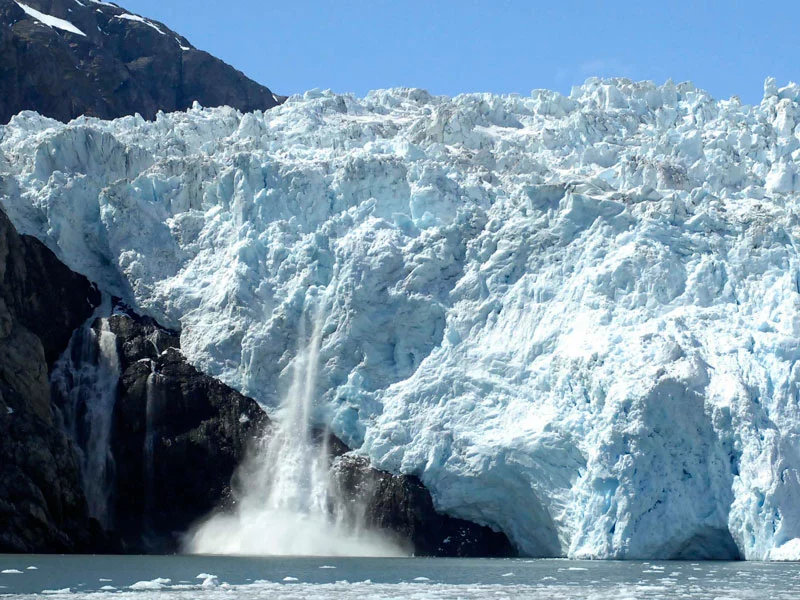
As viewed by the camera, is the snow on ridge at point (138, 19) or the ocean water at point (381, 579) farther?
the snow on ridge at point (138, 19)

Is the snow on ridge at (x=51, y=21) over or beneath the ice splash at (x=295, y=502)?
over

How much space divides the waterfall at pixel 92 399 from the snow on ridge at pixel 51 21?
116 ft

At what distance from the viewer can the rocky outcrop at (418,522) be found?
136 feet

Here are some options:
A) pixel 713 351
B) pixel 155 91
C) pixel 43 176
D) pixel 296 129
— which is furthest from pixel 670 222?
pixel 155 91

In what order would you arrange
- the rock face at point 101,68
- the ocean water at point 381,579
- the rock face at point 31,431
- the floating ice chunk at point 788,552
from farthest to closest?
1. the rock face at point 101,68
2. the rock face at point 31,431
3. the floating ice chunk at point 788,552
4. the ocean water at point 381,579

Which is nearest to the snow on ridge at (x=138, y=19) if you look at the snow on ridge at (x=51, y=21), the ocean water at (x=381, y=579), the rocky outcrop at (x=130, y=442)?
the snow on ridge at (x=51, y=21)

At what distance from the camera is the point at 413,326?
4362 centimetres

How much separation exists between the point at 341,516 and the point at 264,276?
8.52 metres

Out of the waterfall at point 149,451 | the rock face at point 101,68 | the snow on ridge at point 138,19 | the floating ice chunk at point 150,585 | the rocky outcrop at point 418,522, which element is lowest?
the floating ice chunk at point 150,585

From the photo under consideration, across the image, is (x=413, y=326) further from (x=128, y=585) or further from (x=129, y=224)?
(x=128, y=585)

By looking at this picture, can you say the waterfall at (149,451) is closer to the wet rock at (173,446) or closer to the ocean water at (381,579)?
the wet rock at (173,446)

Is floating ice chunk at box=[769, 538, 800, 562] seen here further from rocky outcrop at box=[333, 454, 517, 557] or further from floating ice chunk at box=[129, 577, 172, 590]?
floating ice chunk at box=[129, 577, 172, 590]

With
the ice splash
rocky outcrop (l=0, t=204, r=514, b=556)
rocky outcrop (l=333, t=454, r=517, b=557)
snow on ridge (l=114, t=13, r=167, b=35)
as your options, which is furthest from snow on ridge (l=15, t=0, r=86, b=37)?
rocky outcrop (l=333, t=454, r=517, b=557)

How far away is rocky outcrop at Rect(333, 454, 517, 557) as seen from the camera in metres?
41.5
